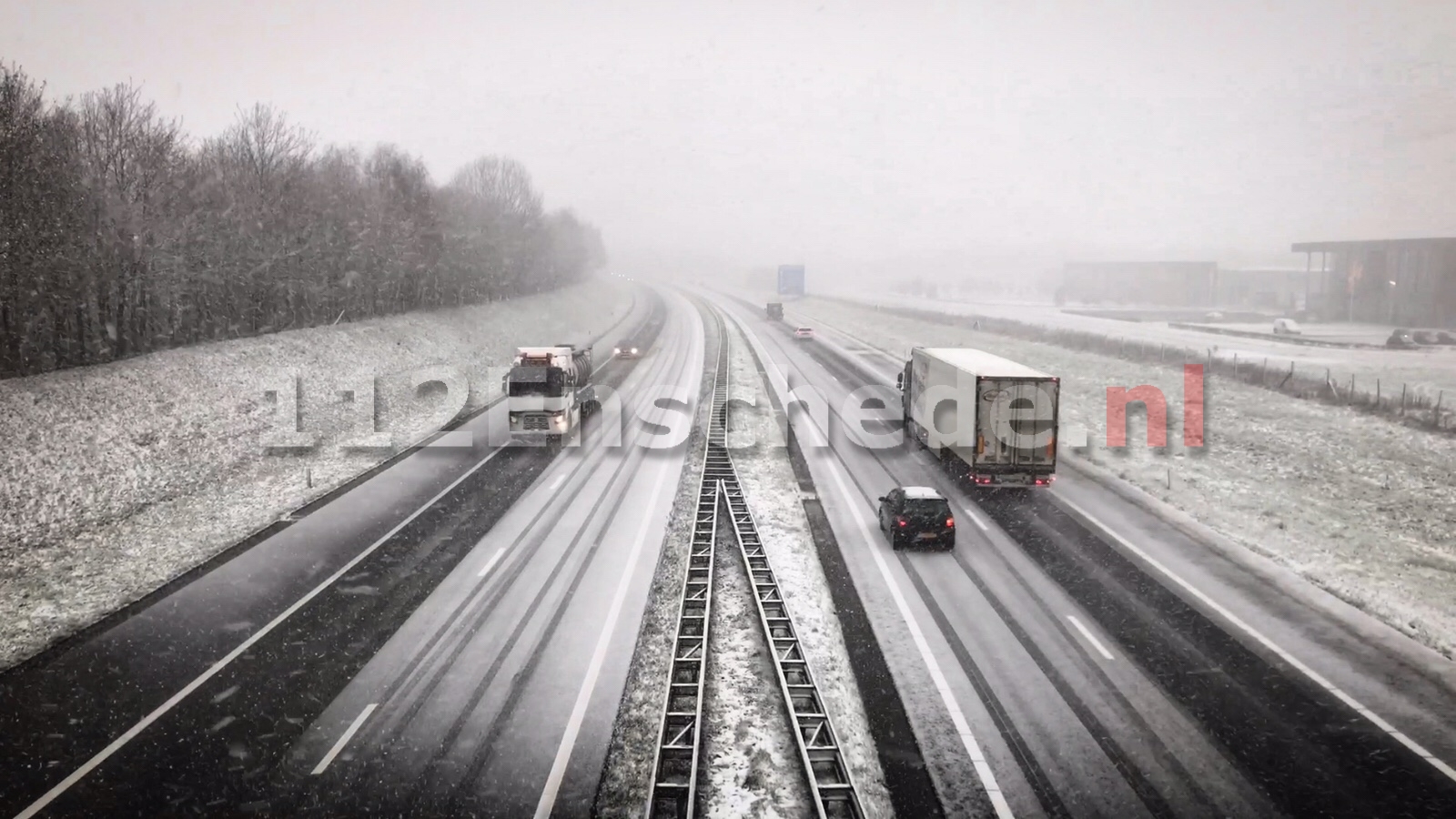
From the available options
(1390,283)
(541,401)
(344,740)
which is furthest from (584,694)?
(1390,283)

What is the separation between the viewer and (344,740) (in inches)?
453

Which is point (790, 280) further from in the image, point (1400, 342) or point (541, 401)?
point (541, 401)

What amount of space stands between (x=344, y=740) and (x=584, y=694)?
362 centimetres

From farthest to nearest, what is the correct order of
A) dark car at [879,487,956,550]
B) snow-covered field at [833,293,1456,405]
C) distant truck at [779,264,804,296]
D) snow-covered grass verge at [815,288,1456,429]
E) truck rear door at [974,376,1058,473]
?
distant truck at [779,264,804,296] → snow-covered field at [833,293,1456,405] → snow-covered grass verge at [815,288,1456,429] → truck rear door at [974,376,1058,473] → dark car at [879,487,956,550]

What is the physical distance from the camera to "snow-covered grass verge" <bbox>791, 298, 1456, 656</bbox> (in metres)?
17.2

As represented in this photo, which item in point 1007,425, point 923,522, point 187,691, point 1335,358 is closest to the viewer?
point 187,691

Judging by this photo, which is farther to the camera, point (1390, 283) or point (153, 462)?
point (1390, 283)

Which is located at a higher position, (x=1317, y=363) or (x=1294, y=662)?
(x=1317, y=363)

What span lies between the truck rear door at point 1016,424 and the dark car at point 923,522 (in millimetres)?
4355

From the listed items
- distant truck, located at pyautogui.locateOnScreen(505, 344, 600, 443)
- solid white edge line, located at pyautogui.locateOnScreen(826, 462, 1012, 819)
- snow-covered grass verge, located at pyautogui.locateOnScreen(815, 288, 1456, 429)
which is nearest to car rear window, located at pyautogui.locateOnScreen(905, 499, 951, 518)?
solid white edge line, located at pyautogui.locateOnScreen(826, 462, 1012, 819)

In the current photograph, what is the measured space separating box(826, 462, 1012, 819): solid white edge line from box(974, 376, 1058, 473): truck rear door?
5.43m

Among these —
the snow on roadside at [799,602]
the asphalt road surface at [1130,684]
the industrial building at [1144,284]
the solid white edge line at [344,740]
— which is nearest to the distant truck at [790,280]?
the industrial building at [1144,284]

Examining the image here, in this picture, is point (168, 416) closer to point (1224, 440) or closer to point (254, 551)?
point (254, 551)

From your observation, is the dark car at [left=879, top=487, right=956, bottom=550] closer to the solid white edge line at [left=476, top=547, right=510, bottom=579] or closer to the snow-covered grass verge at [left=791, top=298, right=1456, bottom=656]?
the snow-covered grass verge at [left=791, top=298, right=1456, bottom=656]
